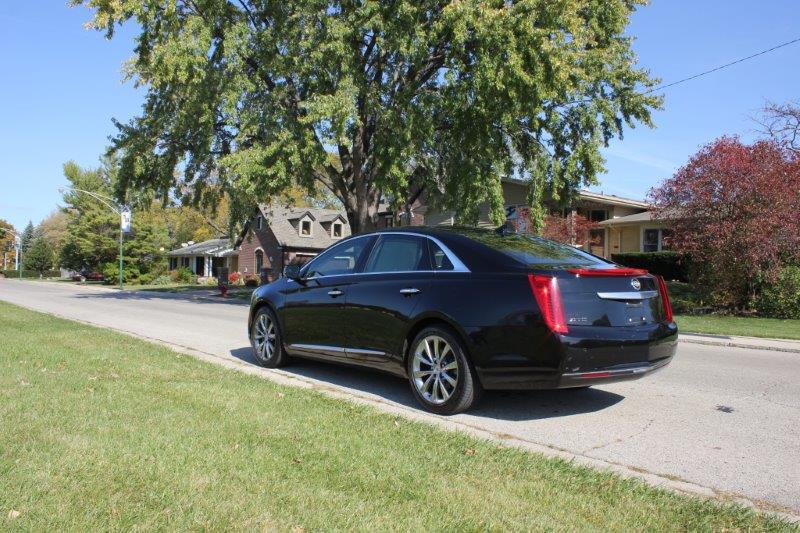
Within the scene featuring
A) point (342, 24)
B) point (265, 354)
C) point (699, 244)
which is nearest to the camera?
point (265, 354)

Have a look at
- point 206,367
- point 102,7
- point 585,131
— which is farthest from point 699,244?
point 102,7

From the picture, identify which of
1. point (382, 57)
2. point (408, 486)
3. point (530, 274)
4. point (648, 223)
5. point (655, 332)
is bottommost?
point (408, 486)

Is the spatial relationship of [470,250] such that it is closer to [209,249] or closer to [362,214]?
[362,214]

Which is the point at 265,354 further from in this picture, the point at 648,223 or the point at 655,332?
the point at 648,223

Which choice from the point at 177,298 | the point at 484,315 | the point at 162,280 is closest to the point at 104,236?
the point at 162,280

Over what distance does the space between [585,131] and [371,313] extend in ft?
56.3

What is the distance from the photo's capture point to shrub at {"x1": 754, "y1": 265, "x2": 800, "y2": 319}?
18.8m

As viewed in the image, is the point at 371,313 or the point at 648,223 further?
the point at 648,223

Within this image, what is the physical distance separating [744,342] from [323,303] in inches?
368

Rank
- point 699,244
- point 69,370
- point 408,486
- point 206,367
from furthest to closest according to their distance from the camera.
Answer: point 699,244, point 206,367, point 69,370, point 408,486

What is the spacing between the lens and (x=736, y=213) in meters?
18.6

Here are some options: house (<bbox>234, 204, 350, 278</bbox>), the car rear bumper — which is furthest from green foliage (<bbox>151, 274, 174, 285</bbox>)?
the car rear bumper

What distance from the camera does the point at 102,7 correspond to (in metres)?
18.6

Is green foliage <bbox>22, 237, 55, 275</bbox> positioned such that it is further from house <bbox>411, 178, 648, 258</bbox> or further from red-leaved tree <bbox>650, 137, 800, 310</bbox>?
red-leaved tree <bbox>650, 137, 800, 310</bbox>
